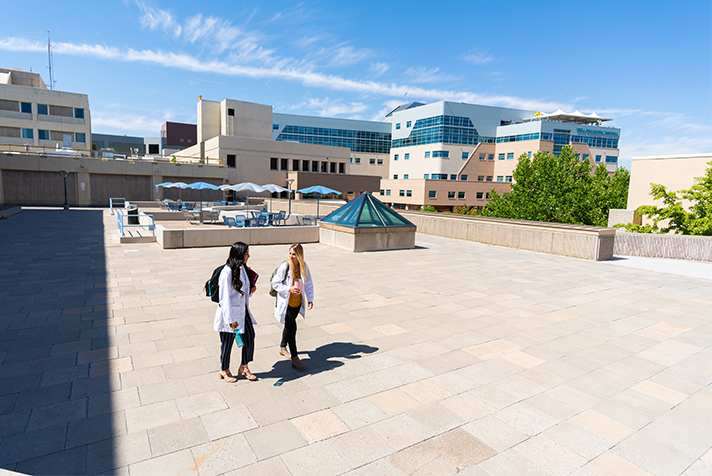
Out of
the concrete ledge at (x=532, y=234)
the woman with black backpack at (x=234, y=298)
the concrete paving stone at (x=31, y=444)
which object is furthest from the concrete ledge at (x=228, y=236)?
the concrete paving stone at (x=31, y=444)

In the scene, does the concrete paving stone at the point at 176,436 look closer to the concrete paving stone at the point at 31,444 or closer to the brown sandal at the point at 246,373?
the concrete paving stone at the point at 31,444

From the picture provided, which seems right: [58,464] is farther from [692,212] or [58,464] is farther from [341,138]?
[341,138]

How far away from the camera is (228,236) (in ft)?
52.6

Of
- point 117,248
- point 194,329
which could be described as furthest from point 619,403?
point 117,248

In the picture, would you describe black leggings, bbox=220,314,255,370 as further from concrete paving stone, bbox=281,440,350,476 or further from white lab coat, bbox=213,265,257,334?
concrete paving stone, bbox=281,440,350,476

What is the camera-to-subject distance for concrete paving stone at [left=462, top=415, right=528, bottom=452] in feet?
13.1

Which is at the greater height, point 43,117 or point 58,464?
point 43,117

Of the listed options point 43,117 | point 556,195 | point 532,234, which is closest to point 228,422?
point 532,234

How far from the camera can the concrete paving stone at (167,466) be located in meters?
3.40

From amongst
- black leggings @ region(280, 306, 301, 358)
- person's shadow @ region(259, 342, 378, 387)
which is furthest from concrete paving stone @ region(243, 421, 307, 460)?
black leggings @ region(280, 306, 301, 358)

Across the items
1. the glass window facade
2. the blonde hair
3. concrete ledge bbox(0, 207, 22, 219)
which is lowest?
concrete ledge bbox(0, 207, 22, 219)

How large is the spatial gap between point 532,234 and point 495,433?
14471 millimetres

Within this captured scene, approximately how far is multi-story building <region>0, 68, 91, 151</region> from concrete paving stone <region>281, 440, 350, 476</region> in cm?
5807

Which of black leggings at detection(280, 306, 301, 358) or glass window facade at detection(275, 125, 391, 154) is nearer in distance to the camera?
black leggings at detection(280, 306, 301, 358)
